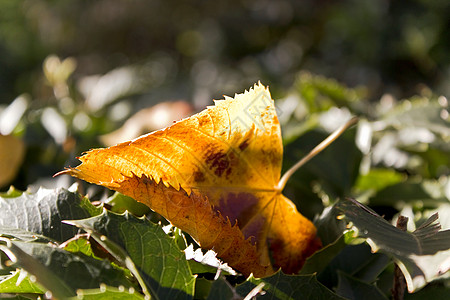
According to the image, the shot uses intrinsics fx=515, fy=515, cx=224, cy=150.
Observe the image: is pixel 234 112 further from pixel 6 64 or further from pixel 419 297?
pixel 6 64

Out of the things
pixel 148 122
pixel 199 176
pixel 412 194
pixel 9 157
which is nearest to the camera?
pixel 199 176

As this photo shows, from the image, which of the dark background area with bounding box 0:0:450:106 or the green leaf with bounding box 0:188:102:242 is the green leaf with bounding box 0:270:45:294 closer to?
the green leaf with bounding box 0:188:102:242

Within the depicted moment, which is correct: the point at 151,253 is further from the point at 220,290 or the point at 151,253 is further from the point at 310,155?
Answer: the point at 310,155

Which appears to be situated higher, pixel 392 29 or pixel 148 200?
pixel 148 200

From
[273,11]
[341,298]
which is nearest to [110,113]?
[341,298]

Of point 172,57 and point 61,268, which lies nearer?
point 61,268

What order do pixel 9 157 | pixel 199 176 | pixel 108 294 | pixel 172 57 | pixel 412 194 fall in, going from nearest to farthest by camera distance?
pixel 108 294 < pixel 199 176 < pixel 412 194 < pixel 9 157 < pixel 172 57

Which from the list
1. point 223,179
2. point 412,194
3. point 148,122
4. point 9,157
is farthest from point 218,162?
point 148,122
